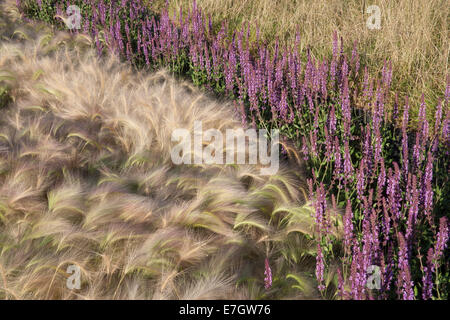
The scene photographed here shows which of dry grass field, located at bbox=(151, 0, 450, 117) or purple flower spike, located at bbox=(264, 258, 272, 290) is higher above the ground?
dry grass field, located at bbox=(151, 0, 450, 117)

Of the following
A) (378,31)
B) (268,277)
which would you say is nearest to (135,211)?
(268,277)

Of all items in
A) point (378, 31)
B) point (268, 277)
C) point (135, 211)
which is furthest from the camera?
point (378, 31)

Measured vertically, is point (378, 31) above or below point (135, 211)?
above

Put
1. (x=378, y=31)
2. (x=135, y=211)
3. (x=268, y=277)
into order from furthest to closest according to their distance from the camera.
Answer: (x=378, y=31) < (x=135, y=211) < (x=268, y=277)

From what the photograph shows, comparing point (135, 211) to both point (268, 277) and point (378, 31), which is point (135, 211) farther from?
point (378, 31)

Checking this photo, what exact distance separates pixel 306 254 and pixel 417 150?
2.67 ft

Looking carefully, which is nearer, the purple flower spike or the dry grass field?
the purple flower spike

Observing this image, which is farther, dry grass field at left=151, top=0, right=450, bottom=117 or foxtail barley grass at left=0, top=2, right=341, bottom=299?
dry grass field at left=151, top=0, right=450, bottom=117

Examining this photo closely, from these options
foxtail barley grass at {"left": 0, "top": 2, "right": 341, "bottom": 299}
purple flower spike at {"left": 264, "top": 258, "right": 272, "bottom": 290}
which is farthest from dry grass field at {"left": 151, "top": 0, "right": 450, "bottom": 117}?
purple flower spike at {"left": 264, "top": 258, "right": 272, "bottom": 290}

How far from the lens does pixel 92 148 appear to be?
2656 mm

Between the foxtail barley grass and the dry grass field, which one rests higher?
the dry grass field

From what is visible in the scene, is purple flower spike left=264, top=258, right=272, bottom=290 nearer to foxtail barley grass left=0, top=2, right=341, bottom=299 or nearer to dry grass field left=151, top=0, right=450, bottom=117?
foxtail barley grass left=0, top=2, right=341, bottom=299

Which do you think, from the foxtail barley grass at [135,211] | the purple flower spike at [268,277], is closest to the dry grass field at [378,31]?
the foxtail barley grass at [135,211]

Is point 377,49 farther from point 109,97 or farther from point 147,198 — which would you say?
point 147,198
